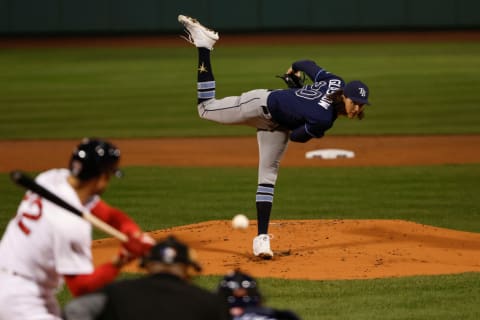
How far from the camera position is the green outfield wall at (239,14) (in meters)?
35.6

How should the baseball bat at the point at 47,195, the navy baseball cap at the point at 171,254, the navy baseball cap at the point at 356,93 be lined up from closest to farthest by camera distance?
1. the navy baseball cap at the point at 171,254
2. the baseball bat at the point at 47,195
3. the navy baseball cap at the point at 356,93

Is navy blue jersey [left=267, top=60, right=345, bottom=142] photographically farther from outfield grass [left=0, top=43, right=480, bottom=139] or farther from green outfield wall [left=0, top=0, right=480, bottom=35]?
green outfield wall [left=0, top=0, right=480, bottom=35]

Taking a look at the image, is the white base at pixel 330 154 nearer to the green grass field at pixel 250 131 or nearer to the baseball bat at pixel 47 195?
the green grass field at pixel 250 131

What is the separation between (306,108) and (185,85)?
18529mm

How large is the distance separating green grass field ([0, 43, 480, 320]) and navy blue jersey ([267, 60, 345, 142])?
1.30m

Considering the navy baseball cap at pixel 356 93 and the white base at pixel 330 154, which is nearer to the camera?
the navy baseball cap at pixel 356 93

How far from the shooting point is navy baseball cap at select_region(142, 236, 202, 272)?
4094 millimetres

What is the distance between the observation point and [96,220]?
4.82 meters

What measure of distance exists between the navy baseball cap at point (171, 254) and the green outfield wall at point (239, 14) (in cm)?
3205

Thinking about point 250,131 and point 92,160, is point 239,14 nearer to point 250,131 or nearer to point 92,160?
point 250,131

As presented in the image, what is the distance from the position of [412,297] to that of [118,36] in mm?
30491

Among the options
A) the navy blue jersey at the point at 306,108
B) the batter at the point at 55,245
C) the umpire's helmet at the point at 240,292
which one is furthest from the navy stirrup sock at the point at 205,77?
the umpire's helmet at the point at 240,292

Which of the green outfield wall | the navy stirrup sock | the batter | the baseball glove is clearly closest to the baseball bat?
the batter

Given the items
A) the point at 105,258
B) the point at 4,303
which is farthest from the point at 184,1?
the point at 4,303
